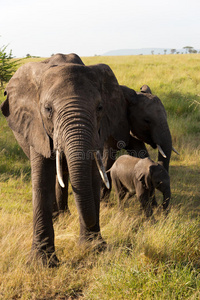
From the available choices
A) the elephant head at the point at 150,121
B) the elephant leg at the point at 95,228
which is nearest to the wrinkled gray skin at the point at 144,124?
the elephant head at the point at 150,121

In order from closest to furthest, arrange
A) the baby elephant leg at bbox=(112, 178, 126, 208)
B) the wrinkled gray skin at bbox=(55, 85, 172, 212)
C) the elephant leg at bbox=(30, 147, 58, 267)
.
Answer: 1. the elephant leg at bbox=(30, 147, 58, 267)
2. the baby elephant leg at bbox=(112, 178, 126, 208)
3. the wrinkled gray skin at bbox=(55, 85, 172, 212)

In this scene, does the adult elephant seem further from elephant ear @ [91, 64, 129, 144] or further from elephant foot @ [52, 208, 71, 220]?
elephant foot @ [52, 208, 71, 220]

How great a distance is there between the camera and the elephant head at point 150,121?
6.18 metres

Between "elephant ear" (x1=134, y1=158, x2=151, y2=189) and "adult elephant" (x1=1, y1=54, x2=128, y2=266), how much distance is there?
1020 millimetres

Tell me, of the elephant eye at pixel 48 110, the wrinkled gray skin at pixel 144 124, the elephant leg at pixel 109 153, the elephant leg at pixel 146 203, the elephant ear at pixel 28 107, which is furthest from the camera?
the elephant leg at pixel 109 153

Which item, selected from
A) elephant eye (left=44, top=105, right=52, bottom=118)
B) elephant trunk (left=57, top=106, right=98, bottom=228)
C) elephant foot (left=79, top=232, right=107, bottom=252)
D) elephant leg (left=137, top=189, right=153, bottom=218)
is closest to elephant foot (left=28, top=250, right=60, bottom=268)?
elephant foot (left=79, top=232, right=107, bottom=252)

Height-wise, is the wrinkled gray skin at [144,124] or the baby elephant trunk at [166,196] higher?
the wrinkled gray skin at [144,124]

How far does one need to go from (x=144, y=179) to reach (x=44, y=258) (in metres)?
1.87

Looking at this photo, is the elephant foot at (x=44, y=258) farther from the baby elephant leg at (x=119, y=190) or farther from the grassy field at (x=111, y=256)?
the baby elephant leg at (x=119, y=190)

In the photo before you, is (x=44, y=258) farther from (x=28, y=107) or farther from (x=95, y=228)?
(x=28, y=107)

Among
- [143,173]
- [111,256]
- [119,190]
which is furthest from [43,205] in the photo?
[119,190]

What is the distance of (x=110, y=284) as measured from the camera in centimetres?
Result: 334

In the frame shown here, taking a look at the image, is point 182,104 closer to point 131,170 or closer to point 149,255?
point 131,170

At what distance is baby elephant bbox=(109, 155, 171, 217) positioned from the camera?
17.2 ft
